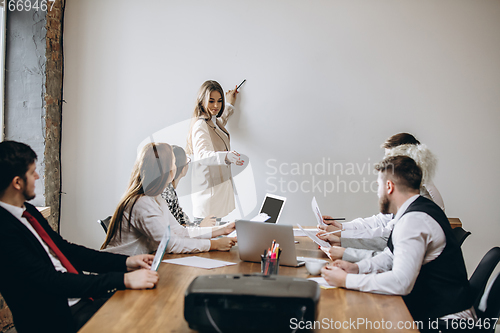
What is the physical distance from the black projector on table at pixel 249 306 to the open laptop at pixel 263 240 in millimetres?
613

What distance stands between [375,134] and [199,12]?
6.32 ft

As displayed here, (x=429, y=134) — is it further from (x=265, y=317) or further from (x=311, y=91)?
(x=265, y=317)

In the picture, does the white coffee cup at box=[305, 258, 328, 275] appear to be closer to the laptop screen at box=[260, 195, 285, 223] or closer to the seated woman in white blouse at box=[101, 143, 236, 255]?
the seated woman in white blouse at box=[101, 143, 236, 255]

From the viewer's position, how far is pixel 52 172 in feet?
11.2

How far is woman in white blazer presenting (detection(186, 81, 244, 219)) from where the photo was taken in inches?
127

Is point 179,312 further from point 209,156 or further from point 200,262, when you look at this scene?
point 209,156

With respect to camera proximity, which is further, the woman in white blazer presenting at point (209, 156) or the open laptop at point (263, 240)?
the woman in white blazer presenting at point (209, 156)

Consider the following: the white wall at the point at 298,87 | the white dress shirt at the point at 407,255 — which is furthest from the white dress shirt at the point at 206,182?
the white dress shirt at the point at 407,255

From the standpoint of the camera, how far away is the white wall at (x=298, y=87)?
3.51m

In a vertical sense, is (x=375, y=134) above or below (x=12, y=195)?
above

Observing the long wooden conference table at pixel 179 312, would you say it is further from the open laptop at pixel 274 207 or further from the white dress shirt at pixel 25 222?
the open laptop at pixel 274 207

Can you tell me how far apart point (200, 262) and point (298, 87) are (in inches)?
86.7

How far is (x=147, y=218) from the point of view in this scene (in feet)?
6.55

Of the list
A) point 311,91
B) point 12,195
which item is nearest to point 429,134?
point 311,91
